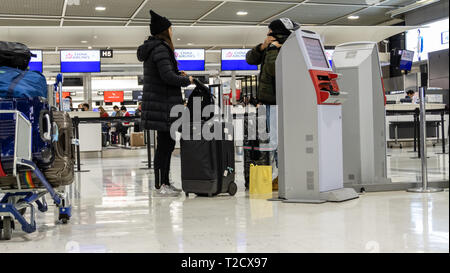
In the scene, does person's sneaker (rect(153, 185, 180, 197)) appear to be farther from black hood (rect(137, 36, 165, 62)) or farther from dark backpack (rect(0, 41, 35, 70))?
dark backpack (rect(0, 41, 35, 70))

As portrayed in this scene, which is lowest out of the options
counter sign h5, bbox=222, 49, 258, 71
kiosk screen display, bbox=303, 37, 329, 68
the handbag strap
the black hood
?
the handbag strap

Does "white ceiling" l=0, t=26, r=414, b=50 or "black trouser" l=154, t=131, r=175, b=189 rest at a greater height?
"white ceiling" l=0, t=26, r=414, b=50

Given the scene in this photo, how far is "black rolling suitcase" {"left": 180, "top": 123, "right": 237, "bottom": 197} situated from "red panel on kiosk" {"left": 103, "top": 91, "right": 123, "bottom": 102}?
86.8 ft

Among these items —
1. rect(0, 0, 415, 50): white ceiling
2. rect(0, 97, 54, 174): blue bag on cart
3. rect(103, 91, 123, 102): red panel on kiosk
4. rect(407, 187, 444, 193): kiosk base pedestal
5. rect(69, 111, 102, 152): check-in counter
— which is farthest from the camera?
rect(103, 91, 123, 102): red panel on kiosk

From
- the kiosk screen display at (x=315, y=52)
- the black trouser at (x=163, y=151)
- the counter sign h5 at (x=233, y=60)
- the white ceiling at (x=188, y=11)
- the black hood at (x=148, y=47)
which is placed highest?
the white ceiling at (x=188, y=11)

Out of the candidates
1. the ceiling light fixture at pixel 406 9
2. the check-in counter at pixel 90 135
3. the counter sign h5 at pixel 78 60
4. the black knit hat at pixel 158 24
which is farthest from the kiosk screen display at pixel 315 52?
the counter sign h5 at pixel 78 60

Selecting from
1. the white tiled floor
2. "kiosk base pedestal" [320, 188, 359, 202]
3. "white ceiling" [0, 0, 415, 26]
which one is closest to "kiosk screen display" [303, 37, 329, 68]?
"kiosk base pedestal" [320, 188, 359, 202]

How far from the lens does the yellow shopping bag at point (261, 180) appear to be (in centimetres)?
492

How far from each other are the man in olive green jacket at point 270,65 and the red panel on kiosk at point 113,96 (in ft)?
85.6

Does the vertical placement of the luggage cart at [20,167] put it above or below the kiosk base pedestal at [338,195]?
above

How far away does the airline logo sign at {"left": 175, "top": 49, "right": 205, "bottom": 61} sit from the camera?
515 inches

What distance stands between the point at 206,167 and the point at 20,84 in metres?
1.94

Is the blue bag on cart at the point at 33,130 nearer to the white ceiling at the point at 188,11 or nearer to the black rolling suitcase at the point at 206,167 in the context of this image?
the black rolling suitcase at the point at 206,167

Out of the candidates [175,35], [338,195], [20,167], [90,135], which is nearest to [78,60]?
[90,135]
